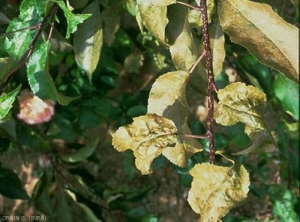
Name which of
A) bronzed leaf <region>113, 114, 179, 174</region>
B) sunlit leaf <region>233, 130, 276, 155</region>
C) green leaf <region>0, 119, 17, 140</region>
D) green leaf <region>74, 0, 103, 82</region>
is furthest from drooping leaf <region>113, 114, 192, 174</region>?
green leaf <region>0, 119, 17, 140</region>

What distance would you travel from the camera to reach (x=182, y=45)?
3.18 feet

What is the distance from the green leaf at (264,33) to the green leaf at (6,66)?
1.18 feet

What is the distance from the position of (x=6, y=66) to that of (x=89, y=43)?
20cm

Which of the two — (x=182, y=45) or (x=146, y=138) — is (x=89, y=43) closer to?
(x=182, y=45)

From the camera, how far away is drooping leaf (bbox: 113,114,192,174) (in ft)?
2.67

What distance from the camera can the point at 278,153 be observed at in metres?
1.87

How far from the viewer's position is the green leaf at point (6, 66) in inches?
39.4

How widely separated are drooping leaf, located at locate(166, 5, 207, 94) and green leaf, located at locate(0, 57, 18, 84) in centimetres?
26

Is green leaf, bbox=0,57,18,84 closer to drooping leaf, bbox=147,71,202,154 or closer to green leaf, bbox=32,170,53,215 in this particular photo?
drooping leaf, bbox=147,71,202,154

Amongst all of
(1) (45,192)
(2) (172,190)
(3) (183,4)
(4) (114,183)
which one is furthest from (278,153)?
(3) (183,4)

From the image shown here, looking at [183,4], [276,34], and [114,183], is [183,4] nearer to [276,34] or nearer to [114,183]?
[276,34]

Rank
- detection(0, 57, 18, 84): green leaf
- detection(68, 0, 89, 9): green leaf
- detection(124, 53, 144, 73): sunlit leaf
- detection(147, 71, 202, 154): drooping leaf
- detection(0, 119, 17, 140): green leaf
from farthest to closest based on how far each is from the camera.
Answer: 1. detection(124, 53, 144, 73): sunlit leaf
2. detection(0, 119, 17, 140): green leaf
3. detection(68, 0, 89, 9): green leaf
4. detection(0, 57, 18, 84): green leaf
5. detection(147, 71, 202, 154): drooping leaf

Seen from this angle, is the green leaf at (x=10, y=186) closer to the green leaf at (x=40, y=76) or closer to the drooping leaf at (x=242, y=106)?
the green leaf at (x=40, y=76)

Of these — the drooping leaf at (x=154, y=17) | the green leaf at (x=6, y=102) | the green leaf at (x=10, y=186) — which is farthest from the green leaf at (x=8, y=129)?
the drooping leaf at (x=154, y=17)
